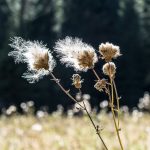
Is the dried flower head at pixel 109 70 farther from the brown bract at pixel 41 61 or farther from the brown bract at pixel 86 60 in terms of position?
the brown bract at pixel 41 61

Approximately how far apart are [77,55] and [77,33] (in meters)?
33.5

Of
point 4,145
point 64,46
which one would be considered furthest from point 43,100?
point 64,46

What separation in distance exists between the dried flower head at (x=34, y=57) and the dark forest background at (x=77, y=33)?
94.0ft

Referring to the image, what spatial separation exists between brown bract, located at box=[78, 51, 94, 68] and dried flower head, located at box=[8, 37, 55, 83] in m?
0.12

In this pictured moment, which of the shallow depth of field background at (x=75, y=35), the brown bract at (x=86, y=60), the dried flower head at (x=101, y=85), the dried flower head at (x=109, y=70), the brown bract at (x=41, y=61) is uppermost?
the shallow depth of field background at (x=75, y=35)

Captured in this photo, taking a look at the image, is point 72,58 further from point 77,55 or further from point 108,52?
point 108,52

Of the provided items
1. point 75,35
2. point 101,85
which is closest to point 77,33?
point 75,35

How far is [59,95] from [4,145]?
84.5 feet

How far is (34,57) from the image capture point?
7.76 ft

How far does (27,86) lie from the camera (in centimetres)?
3197

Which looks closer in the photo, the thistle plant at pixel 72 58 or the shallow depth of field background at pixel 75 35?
the thistle plant at pixel 72 58

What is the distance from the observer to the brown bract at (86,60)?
91.5 inches

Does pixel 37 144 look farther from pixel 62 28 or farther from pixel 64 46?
pixel 62 28

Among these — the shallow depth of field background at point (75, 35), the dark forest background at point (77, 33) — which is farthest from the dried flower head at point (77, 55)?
the dark forest background at point (77, 33)
